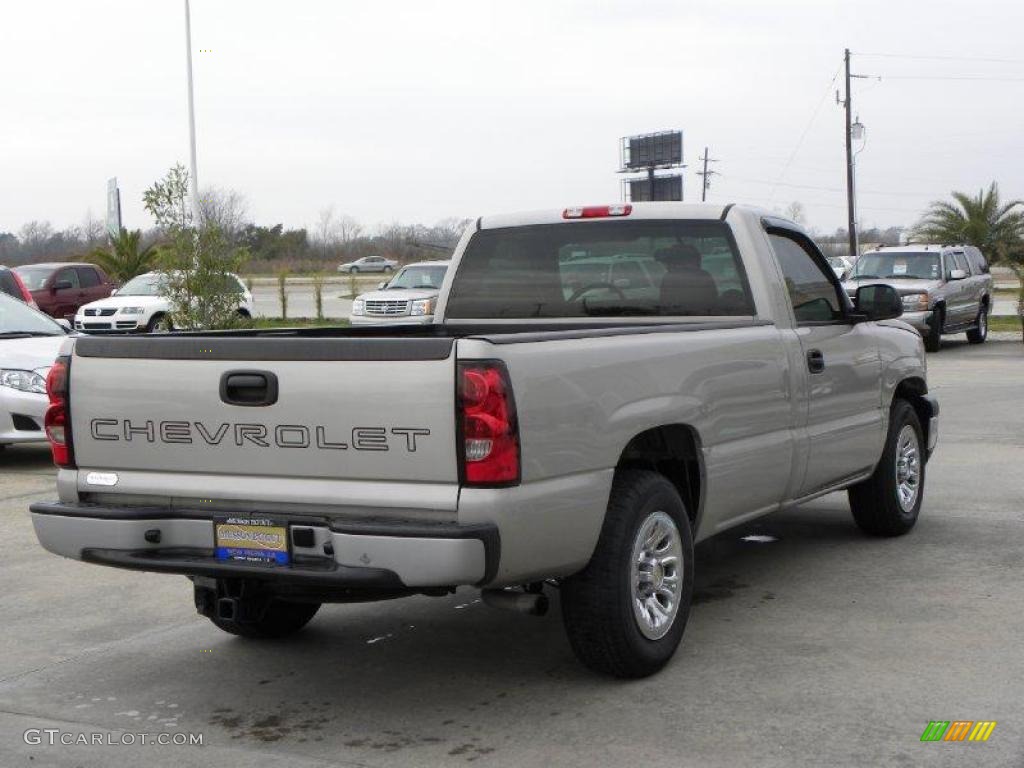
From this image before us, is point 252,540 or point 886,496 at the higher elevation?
point 252,540

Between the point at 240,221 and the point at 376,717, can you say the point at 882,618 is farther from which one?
the point at 240,221

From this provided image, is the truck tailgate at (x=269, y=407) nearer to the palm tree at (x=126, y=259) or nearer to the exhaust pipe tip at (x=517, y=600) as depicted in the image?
the exhaust pipe tip at (x=517, y=600)


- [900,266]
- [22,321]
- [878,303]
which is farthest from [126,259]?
[878,303]

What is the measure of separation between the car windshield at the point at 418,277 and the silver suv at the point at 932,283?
8184 mm

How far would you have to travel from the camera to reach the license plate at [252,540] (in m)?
5.00

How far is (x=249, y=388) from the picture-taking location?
5.07m

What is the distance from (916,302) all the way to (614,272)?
59.3ft

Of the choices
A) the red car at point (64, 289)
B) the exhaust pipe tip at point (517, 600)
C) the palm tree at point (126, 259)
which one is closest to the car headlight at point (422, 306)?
the red car at point (64, 289)

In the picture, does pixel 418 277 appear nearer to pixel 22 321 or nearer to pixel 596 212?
pixel 22 321

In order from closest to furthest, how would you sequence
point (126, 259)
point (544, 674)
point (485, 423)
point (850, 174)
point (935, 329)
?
1. point (485, 423)
2. point (544, 674)
3. point (935, 329)
4. point (126, 259)
5. point (850, 174)

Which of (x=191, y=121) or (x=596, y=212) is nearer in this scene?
(x=596, y=212)

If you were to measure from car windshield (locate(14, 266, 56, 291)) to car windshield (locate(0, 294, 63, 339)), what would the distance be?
17.1 metres

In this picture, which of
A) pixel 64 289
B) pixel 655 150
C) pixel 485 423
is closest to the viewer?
pixel 485 423

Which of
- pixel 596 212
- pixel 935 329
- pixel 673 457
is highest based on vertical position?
pixel 596 212
